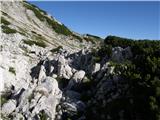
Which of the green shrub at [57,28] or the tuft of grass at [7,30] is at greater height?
the green shrub at [57,28]

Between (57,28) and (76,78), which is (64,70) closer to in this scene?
(76,78)

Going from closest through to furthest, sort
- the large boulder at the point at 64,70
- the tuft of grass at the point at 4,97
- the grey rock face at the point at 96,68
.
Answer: the tuft of grass at the point at 4,97, the grey rock face at the point at 96,68, the large boulder at the point at 64,70

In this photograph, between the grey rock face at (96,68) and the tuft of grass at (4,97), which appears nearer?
the tuft of grass at (4,97)

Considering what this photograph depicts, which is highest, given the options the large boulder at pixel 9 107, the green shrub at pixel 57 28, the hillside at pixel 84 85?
the green shrub at pixel 57 28

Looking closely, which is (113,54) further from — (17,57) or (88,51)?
(17,57)

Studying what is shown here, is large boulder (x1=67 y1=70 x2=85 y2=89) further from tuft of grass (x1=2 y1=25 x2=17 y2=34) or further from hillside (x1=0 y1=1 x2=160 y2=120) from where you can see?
tuft of grass (x1=2 y1=25 x2=17 y2=34)

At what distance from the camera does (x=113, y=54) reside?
4038 cm

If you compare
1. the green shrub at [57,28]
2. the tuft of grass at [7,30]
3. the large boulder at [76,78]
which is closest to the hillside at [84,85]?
the large boulder at [76,78]

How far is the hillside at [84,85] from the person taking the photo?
29.7m

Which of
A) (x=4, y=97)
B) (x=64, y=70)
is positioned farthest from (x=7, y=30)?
(x=4, y=97)

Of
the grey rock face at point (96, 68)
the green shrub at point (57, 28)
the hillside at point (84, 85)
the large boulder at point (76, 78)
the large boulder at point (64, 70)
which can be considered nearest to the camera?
the hillside at point (84, 85)

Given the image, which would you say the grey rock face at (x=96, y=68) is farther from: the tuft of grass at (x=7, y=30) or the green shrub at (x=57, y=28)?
the green shrub at (x=57, y=28)

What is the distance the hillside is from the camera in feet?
97.5

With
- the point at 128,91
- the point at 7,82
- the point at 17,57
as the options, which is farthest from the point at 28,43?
the point at 128,91
